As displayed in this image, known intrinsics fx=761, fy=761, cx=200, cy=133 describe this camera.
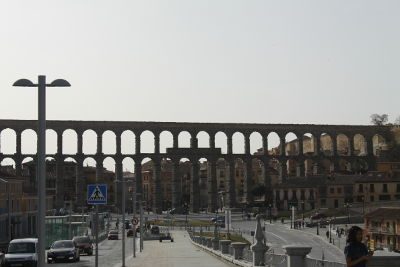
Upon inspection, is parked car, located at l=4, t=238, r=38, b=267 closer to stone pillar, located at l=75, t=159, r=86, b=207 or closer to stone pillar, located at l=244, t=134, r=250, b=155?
stone pillar, located at l=75, t=159, r=86, b=207

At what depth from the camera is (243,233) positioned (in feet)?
316

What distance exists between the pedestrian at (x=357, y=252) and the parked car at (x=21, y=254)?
22403 mm

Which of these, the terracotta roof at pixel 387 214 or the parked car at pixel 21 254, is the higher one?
the terracotta roof at pixel 387 214

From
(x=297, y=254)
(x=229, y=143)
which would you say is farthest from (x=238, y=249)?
(x=229, y=143)

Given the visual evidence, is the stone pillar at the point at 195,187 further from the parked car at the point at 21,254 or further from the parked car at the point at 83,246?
the parked car at the point at 21,254

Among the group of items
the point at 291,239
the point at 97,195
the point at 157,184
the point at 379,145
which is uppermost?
the point at 379,145

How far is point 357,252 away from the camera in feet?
39.2

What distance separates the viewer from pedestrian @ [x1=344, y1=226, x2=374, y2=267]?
11867 mm

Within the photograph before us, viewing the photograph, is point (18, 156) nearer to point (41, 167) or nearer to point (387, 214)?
point (387, 214)

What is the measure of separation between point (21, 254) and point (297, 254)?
1835 centimetres

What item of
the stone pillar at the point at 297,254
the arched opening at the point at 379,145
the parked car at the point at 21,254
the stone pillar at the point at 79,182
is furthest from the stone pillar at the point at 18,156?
the stone pillar at the point at 297,254

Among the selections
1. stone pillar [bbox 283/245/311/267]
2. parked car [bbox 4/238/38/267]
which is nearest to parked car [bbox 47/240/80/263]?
parked car [bbox 4/238/38/267]

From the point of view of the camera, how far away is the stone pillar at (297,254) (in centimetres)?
1739

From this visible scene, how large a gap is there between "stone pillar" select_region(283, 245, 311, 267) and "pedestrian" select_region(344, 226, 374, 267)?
5.29m
